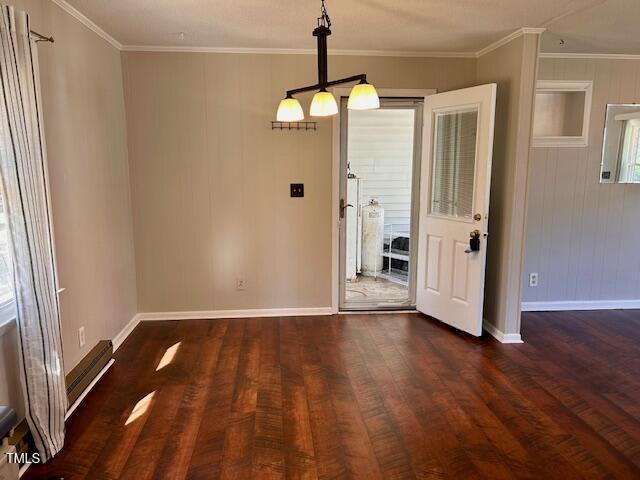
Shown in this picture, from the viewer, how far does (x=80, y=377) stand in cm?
271

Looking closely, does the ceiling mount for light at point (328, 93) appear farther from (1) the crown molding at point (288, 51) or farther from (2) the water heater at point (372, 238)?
(2) the water heater at point (372, 238)

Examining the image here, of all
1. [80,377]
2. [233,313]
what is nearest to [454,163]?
[233,313]

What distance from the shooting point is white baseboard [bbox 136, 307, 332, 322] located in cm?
411

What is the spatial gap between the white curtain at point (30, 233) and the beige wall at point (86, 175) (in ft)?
1.19

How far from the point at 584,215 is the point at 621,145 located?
75cm

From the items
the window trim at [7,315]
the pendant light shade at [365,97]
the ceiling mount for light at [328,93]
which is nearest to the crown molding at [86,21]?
the ceiling mount for light at [328,93]

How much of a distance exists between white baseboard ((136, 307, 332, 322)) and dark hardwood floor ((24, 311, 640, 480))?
244mm

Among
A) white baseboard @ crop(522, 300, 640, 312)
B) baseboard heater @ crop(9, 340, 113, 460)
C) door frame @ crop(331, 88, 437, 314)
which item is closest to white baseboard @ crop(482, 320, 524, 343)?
white baseboard @ crop(522, 300, 640, 312)

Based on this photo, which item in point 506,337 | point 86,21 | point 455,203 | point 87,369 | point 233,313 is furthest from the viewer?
point 233,313

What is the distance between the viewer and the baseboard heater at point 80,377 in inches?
81.7

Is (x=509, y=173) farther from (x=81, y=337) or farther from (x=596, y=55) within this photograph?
(x=81, y=337)

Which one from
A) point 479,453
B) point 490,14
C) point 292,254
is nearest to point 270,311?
point 292,254

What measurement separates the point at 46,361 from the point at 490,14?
3.37 meters

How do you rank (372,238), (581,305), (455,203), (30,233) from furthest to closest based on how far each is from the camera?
(372,238)
(581,305)
(455,203)
(30,233)
